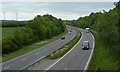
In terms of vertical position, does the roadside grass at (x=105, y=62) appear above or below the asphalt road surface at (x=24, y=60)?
above

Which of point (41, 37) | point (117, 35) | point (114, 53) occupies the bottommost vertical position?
point (41, 37)

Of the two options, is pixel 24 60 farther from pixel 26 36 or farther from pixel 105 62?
pixel 26 36

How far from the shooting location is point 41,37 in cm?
10662

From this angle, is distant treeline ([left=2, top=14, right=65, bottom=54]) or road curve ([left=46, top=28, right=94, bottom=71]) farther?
distant treeline ([left=2, top=14, right=65, bottom=54])

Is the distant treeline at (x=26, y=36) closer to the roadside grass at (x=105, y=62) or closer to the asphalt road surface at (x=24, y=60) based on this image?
the asphalt road surface at (x=24, y=60)

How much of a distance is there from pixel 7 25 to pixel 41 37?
2122 inches

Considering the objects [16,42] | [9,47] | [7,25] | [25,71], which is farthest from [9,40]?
[7,25]

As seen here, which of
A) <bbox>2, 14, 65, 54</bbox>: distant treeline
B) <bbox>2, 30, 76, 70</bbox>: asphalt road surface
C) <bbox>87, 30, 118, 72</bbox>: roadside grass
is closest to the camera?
<bbox>87, 30, 118, 72</bbox>: roadside grass

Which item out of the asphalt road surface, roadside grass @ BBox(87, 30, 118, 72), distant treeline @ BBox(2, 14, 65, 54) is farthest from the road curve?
distant treeline @ BBox(2, 14, 65, 54)

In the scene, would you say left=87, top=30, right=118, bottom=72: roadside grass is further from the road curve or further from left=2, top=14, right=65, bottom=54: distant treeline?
left=2, top=14, right=65, bottom=54: distant treeline

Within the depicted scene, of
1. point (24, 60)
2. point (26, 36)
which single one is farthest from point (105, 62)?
point (26, 36)

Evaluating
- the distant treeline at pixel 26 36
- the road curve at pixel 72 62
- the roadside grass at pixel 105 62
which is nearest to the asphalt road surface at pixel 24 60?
the road curve at pixel 72 62

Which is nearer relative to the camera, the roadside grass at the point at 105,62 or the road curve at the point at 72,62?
the roadside grass at the point at 105,62

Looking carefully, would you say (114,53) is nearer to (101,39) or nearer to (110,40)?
(110,40)
